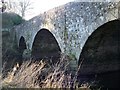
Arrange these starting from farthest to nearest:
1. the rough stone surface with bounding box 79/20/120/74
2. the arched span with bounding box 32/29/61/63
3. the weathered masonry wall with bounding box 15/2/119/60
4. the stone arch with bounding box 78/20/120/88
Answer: the arched span with bounding box 32/29/61/63
the stone arch with bounding box 78/20/120/88
the rough stone surface with bounding box 79/20/120/74
the weathered masonry wall with bounding box 15/2/119/60

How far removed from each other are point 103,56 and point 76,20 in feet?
8.63

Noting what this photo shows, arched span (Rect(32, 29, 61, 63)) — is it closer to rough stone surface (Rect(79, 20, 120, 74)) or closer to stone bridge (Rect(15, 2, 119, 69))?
stone bridge (Rect(15, 2, 119, 69))

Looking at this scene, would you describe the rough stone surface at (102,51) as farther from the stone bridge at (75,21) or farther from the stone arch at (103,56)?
the stone bridge at (75,21)

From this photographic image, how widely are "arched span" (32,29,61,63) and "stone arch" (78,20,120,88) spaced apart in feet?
15.9

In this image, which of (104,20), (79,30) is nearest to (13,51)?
(79,30)

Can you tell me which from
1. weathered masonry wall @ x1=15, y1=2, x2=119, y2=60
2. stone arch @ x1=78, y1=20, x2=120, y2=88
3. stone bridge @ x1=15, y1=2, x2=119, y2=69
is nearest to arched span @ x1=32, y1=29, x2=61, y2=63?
stone bridge @ x1=15, y1=2, x2=119, y2=69

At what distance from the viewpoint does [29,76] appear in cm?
711

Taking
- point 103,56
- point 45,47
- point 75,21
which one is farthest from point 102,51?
point 45,47

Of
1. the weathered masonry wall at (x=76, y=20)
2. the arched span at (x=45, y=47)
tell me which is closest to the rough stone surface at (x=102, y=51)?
the weathered masonry wall at (x=76, y=20)

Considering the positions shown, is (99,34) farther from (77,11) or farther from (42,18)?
(42,18)

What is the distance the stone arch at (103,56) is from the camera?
1040 cm

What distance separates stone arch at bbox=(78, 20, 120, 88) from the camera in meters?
10.4

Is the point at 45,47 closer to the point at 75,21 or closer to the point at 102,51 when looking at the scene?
the point at 102,51

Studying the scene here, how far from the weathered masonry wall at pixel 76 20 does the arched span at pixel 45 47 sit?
10.4ft
